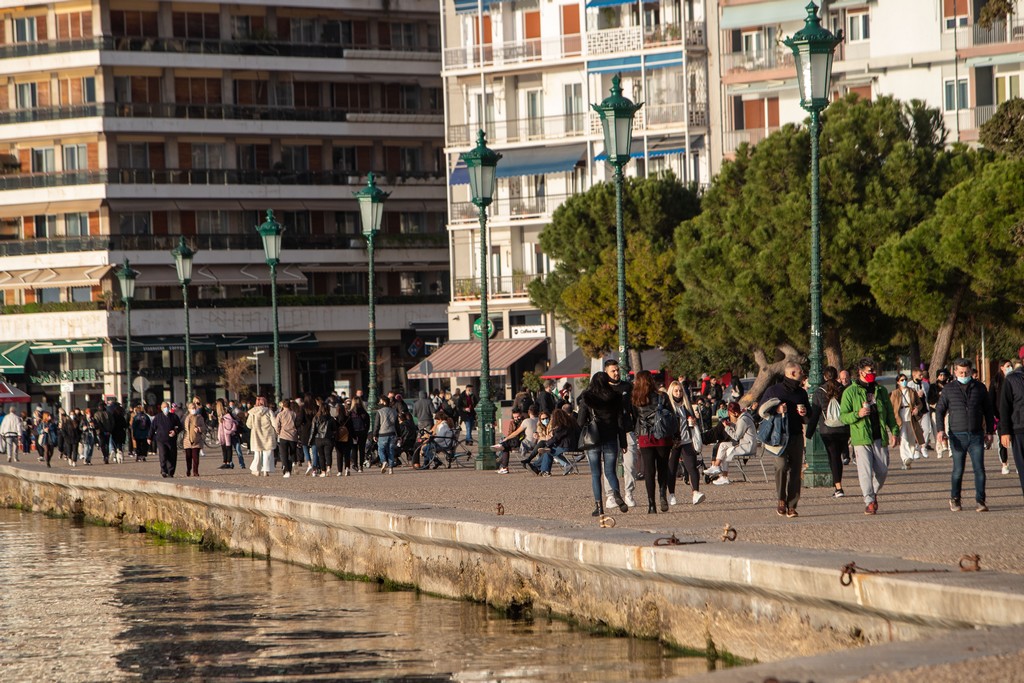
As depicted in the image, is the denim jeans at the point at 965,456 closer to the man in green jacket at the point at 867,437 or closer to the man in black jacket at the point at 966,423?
the man in black jacket at the point at 966,423

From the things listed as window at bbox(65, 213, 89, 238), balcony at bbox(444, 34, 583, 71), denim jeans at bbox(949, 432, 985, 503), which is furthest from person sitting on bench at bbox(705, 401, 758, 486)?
window at bbox(65, 213, 89, 238)

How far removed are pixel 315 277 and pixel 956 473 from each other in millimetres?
59748

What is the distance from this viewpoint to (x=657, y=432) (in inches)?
720

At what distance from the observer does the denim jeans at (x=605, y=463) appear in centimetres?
1830

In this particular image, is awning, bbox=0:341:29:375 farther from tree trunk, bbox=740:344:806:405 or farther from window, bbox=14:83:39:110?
tree trunk, bbox=740:344:806:405

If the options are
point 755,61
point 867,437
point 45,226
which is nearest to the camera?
point 867,437

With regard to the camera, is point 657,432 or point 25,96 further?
point 25,96

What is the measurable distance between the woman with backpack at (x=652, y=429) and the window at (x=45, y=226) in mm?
57555

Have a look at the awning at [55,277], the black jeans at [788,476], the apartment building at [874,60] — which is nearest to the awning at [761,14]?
the apartment building at [874,60]

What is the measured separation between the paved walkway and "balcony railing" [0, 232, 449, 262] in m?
43.3

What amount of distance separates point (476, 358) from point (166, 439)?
109ft

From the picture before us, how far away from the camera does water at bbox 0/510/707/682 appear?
13.2 meters

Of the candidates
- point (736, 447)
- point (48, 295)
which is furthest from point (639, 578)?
point (48, 295)

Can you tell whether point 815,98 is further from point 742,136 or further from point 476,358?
point 476,358
